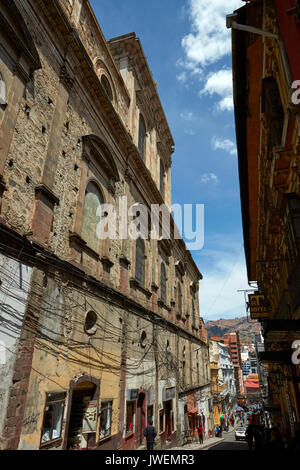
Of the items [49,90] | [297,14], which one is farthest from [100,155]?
[297,14]

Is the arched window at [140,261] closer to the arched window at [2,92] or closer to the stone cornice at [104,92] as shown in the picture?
the stone cornice at [104,92]

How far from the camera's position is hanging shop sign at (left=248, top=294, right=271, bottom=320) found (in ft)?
43.5

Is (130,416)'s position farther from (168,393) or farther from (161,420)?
(168,393)

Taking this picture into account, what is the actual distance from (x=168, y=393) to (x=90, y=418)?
8.84 metres

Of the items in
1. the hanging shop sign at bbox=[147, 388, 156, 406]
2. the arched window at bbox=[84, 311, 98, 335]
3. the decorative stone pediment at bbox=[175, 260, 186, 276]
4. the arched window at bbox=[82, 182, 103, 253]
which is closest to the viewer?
the arched window at bbox=[84, 311, 98, 335]

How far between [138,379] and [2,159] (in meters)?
10.0

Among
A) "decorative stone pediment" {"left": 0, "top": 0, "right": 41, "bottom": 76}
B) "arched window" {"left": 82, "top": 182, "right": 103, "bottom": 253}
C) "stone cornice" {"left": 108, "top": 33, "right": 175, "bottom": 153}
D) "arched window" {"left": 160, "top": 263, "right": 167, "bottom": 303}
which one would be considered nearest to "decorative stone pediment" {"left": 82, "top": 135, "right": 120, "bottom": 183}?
"arched window" {"left": 82, "top": 182, "right": 103, "bottom": 253}

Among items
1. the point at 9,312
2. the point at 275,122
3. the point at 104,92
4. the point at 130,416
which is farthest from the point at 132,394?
the point at 104,92

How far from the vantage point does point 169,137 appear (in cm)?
2522

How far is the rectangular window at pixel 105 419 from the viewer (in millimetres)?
9219

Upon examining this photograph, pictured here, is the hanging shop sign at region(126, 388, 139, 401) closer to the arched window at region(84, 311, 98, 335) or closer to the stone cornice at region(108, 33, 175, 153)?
the arched window at region(84, 311, 98, 335)

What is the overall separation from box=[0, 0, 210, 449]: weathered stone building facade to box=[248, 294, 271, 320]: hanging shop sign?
4.79 metres

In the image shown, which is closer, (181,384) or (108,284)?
(108,284)
